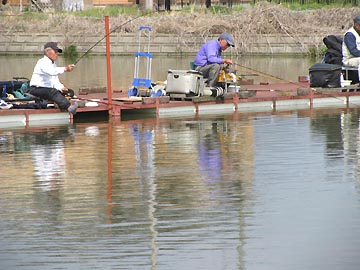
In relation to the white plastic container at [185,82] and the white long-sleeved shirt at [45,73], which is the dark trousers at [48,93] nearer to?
the white long-sleeved shirt at [45,73]

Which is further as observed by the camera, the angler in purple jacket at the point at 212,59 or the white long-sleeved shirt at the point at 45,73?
the angler in purple jacket at the point at 212,59

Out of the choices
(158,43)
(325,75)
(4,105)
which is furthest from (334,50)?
(158,43)

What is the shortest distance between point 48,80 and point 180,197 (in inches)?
272

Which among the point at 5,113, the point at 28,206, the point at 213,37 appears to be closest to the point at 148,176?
the point at 28,206

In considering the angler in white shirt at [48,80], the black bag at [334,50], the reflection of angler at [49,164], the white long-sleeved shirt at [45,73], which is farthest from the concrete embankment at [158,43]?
the reflection of angler at [49,164]

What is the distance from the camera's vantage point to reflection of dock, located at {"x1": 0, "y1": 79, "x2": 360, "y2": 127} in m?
19.2

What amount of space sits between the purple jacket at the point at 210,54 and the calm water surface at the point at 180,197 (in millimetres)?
2020

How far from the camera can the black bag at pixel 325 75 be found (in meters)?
22.5

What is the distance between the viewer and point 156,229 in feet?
35.6

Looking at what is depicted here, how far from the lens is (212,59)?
2048 cm

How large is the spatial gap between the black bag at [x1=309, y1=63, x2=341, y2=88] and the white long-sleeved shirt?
6.07m

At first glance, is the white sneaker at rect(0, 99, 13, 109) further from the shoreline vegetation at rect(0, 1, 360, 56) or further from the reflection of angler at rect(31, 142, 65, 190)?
the shoreline vegetation at rect(0, 1, 360, 56)

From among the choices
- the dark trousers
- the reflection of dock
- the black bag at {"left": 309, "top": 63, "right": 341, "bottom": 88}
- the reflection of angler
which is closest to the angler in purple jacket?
the reflection of dock

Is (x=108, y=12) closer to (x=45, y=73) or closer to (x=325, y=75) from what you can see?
(x=325, y=75)
